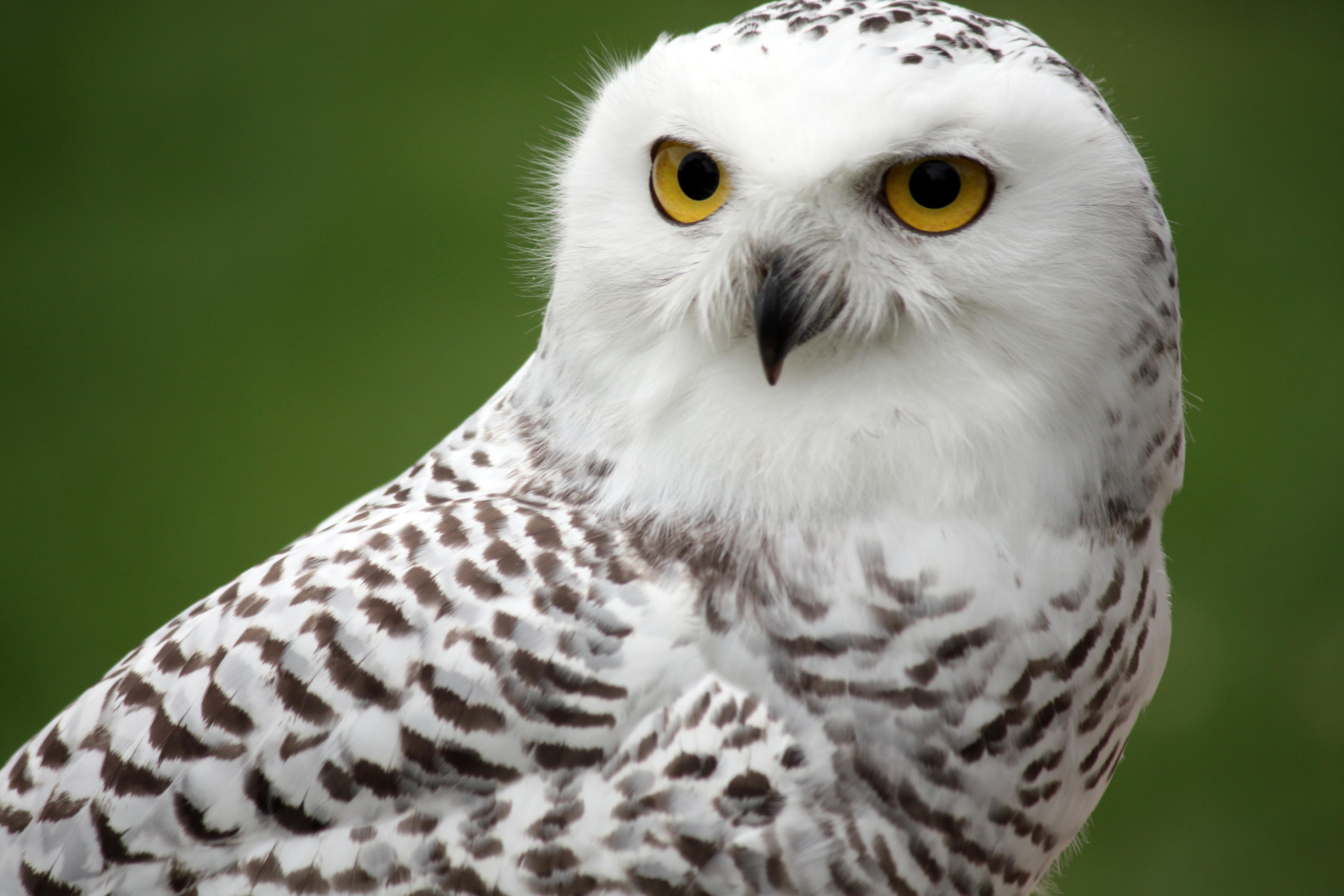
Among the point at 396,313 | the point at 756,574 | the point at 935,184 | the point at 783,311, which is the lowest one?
the point at 396,313

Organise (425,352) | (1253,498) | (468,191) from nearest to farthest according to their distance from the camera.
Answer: (1253,498), (425,352), (468,191)

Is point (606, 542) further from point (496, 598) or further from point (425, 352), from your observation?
point (425, 352)

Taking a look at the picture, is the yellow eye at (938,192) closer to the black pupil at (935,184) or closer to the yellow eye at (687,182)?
the black pupil at (935,184)

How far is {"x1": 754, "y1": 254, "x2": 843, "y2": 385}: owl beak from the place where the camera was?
3.00 feet

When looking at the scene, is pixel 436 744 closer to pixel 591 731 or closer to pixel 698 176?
pixel 591 731

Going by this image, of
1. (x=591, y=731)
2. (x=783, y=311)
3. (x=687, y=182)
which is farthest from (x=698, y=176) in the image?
(x=591, y=731)

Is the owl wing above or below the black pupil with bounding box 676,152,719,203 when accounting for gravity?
below

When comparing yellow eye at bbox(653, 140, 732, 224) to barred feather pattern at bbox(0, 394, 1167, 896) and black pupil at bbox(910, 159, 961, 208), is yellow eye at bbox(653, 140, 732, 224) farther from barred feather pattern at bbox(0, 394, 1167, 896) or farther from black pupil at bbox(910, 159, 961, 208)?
barred feather pattern at bbox(0, 394, 1167, 896)

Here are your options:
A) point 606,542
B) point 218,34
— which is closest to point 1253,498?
point 606,542

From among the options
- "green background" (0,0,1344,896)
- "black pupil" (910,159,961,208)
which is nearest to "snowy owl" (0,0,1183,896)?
"black pupil" (910,159,961,208)

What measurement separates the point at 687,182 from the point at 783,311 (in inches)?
5.1

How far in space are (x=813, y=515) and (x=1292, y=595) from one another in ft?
6.57

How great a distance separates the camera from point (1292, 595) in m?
2.60

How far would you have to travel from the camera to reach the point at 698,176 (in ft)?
3.11
